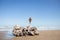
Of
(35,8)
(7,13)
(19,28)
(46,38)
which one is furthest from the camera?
(35,8)

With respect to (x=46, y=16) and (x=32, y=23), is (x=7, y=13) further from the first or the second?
(x=46, y=16)

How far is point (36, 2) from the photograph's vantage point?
15.2 ft

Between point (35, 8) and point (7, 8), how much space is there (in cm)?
106

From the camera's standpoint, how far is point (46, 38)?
362 centimetres

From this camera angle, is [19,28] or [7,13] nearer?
[19,28]

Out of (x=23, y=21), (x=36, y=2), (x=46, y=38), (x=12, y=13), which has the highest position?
(x=36, y=2)

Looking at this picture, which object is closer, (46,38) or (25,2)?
(46,38)

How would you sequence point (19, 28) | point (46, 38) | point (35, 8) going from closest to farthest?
point (46, 38) < point (19, 28) < point (35, 8)

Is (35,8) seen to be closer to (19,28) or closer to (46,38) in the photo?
(19,28)

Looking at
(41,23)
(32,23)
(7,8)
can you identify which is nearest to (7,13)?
(7,8)

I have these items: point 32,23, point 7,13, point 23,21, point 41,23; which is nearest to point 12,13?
point 7,13

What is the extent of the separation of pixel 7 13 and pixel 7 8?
7.6 inches

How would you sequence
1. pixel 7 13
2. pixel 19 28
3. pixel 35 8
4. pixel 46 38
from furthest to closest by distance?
1. pixel 35 8
2. pixel 7 13
3. pixel 19 28
4. pixel 46 38

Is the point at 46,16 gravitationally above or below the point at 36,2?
below
